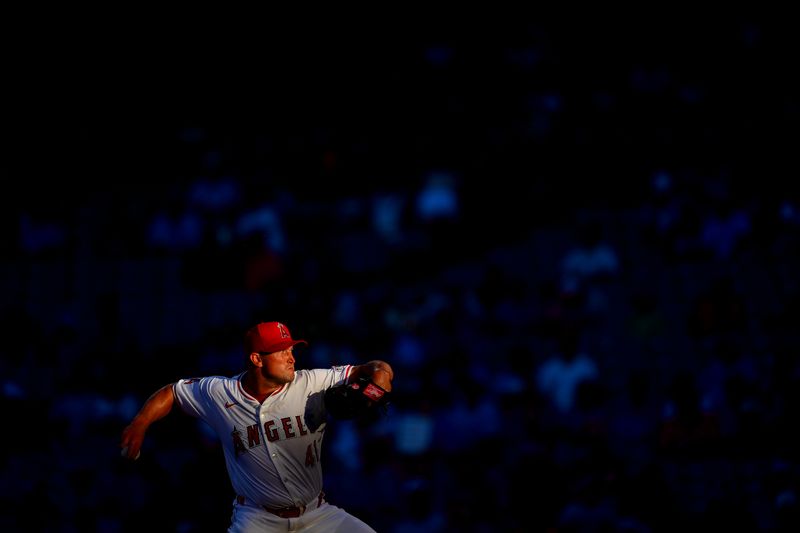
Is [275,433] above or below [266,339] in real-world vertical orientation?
below

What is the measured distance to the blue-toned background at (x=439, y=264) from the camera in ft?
29.2

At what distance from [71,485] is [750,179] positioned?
339 inches

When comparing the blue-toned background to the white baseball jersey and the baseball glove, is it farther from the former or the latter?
the baseball glove

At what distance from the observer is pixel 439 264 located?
1173 cm

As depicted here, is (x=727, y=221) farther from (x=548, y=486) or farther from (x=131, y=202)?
(x=131, y=202)

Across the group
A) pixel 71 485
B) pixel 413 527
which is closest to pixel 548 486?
pixel 413 527

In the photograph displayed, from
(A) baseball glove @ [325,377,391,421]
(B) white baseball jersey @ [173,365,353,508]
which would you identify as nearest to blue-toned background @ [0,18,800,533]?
(B) white baseball jersey @ [173,365,353,508]

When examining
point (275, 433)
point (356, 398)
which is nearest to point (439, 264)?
point (275, 433)

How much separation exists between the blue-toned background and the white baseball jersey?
10.4 ft

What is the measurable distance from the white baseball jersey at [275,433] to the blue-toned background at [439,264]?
3.17 m

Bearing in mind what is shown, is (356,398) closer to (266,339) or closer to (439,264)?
(266,339)

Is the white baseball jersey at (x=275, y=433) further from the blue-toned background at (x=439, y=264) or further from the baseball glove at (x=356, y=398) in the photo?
the blue-toned background at (x=439, y=264)

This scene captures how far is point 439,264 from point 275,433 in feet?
21.6

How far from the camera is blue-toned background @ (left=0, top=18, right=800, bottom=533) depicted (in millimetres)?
8891
